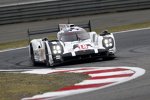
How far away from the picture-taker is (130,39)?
20688 millimetres

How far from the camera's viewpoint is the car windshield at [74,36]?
16.0 m

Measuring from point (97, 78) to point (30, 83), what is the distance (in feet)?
4.79

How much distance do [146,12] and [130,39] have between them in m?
8.04

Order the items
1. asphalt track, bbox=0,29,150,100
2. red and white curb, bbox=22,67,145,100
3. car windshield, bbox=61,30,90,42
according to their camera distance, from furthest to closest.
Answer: car windshield, bbox=61,30,90,42, red and white curb, bbox=22,67,145,100, asphalt track, bbox=0,29,150,100

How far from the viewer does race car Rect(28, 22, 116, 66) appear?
15328mm

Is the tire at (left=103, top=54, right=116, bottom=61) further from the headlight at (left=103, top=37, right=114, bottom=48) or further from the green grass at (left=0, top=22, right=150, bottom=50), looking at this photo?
the green grass at (left=0, top=22, right=150, bottom=50)

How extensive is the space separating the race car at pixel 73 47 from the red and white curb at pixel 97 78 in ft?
3.22

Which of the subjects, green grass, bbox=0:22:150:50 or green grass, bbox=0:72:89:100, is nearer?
green grass, bbox=0:72:89:100

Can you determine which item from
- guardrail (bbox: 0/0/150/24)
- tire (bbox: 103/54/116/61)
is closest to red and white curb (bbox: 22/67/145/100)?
tire (bbox: 103/54/116/61)

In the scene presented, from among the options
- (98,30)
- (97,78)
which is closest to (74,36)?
(97,78)

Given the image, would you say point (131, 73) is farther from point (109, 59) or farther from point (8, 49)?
point (8, 49)

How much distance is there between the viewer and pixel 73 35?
1609cm

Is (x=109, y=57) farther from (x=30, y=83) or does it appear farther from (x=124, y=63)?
(x=30, y=83)

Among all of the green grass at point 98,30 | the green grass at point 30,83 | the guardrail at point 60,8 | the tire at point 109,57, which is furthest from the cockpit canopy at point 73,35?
the guardrail at point 60,8
